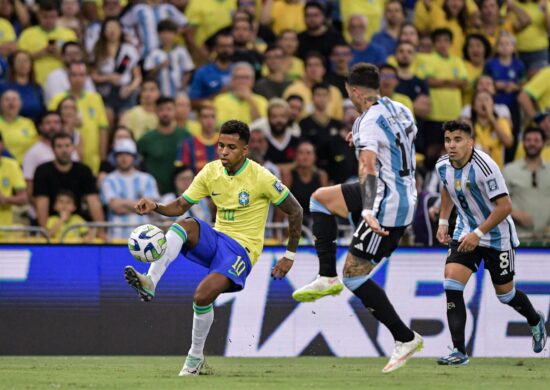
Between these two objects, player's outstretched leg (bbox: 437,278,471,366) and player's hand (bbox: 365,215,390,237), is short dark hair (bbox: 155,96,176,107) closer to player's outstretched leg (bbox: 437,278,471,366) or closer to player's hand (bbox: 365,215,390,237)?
player's outstretched leg (bbox: 437,278,471,366)

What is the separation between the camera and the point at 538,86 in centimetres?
1958

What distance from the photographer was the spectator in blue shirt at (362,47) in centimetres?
1961

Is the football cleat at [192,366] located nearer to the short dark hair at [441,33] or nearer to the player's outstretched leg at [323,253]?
the player's outstretched leg at [323,253]

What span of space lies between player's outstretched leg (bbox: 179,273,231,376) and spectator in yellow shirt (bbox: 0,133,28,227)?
5567 millimetres

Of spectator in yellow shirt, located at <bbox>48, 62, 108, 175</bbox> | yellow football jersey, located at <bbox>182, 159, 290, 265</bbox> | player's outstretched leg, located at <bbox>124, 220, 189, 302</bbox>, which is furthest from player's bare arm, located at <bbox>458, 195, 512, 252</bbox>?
spectator in yellow shirt, located at <bbox>48, 62, 108, 175</bbox>

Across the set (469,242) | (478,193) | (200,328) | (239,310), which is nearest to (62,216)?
(239,310)

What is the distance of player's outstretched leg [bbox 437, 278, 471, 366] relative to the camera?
12.1 metres

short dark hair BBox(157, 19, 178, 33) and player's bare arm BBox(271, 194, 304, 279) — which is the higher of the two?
short dark hair BBox(157, 19, 178, 33)

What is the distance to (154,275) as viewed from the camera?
1033 cm

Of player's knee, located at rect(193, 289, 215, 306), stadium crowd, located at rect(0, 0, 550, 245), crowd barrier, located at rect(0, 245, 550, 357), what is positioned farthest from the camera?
stadium crowd, located at rect(0, 0, 550, 245)

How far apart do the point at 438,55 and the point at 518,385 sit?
405 inches

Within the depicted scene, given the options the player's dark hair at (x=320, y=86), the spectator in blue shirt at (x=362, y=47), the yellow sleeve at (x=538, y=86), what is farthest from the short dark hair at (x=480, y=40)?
the player's dark hair at (x=320, y=86)

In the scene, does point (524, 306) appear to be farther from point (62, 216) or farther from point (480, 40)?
point (480, 40)

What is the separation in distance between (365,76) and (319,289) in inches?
79.4
